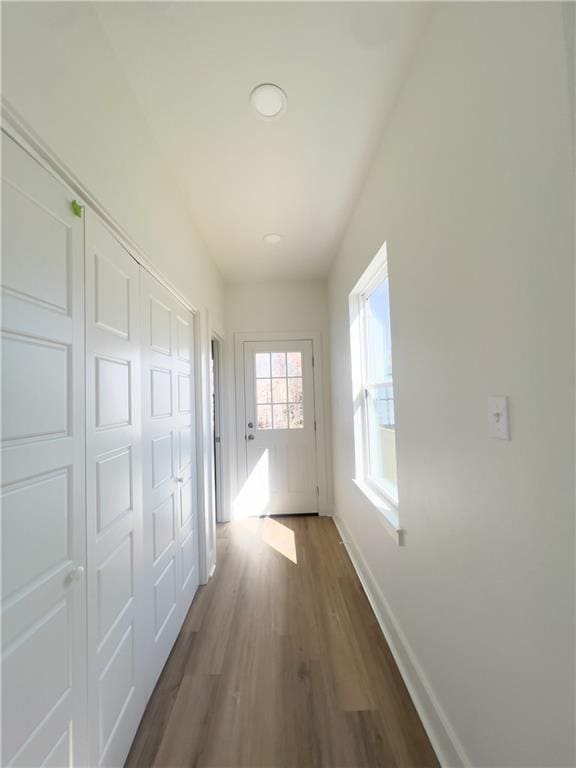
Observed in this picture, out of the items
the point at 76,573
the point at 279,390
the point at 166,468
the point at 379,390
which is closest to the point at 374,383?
the point at 379,390

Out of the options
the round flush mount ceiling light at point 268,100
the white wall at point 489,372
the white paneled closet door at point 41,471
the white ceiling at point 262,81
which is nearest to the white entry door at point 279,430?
the white ceiling at point 262,81

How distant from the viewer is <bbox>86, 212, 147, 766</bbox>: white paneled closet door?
992 mm

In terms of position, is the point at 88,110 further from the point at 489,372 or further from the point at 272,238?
the point at 272,238

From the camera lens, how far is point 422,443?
125 centimetres

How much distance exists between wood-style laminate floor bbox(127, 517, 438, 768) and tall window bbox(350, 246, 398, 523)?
709 millimetres

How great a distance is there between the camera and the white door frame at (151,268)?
0.75m

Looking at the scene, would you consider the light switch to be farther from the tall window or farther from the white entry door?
the white entry door

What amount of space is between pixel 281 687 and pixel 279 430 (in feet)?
7.35

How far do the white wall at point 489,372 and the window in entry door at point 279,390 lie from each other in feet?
6.94

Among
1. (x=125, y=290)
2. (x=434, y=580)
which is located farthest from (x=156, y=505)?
(x=434, y=580)

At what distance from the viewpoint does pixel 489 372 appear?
0.84 m

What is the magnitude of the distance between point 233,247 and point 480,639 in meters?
2.84

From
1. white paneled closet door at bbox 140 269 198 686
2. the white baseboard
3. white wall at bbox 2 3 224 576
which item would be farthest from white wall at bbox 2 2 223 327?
the white baseboard

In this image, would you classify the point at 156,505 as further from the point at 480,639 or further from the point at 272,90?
the point at 272,90
